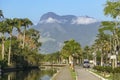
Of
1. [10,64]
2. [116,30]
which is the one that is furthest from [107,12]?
[10,64]

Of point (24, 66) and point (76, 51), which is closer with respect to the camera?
point (24, 66)

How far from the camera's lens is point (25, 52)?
11969 centimetres

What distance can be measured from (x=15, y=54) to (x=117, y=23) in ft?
153

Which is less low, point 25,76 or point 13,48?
point 13,48

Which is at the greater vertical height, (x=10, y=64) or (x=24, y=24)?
(x=24, y=24)

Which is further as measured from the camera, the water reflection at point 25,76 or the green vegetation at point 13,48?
the green vegetation at point 13,48

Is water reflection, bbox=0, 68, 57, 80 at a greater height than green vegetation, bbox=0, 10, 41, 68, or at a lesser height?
lesser

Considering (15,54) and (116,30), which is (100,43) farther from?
(116,30)

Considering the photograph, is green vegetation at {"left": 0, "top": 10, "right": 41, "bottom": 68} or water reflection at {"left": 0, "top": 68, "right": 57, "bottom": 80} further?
green vegetation at {"left": 0, "top": 10, "right": 41, "bottom": 68}

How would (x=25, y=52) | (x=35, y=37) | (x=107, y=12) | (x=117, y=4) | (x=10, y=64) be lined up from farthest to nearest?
(x=35, y=37) < (x=25, y=52) < (x=10, y=64) < (x=107, y=12) < (x=117, y=4)

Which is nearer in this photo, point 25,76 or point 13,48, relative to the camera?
point 25,76

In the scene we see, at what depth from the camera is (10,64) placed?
97.8m

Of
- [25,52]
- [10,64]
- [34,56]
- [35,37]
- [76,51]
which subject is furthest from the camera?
[35,37]

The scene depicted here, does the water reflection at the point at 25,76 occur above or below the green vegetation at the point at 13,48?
below
